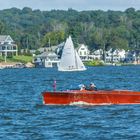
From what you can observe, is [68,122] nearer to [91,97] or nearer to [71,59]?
[91,97]

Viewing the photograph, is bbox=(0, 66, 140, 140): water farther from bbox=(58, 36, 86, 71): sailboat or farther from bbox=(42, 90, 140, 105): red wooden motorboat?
bbox=(58, 36, 86, 71): sailboat

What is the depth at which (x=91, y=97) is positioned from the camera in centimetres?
6956

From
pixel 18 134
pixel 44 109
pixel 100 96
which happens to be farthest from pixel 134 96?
pixel 18 134

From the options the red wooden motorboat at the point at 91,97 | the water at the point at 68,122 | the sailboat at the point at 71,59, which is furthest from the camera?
the sailboat at the point at 71,59

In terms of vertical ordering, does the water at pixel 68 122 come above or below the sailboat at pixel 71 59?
below

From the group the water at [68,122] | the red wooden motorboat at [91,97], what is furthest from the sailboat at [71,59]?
→ the red wooden motorboat at [91,97]

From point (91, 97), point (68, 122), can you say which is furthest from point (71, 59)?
point (68, 122)

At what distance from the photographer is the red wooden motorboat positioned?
69.4m

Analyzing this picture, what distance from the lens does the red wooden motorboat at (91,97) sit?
69.4 metres

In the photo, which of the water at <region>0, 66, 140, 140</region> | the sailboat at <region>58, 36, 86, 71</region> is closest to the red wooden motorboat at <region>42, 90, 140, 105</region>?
the water at <region>0, 66, 140, 140</region>

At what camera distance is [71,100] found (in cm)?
7031

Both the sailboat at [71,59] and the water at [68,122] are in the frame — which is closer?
the water at [68,122]

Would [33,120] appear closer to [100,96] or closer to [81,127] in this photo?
[81,127]

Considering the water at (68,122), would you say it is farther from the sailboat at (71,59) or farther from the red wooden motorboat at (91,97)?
the sailboat at (71,59)
